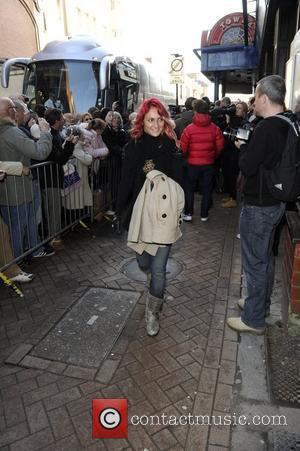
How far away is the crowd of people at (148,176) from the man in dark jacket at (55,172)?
0.01 m

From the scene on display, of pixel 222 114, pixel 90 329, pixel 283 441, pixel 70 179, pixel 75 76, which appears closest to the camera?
pixel 283 441

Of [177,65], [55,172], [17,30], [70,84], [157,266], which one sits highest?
[17,30]

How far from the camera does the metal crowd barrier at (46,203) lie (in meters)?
4.62

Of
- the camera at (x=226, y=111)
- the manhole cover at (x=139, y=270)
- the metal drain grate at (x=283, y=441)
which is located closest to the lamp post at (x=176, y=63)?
the camera at (x=226, y=111)

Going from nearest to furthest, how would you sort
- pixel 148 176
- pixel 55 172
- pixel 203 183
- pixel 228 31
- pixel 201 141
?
pixel 148 176, pixel 55 172, pixel 201 141, pixel 203 183, pixel 228 31

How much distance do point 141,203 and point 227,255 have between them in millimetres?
2400

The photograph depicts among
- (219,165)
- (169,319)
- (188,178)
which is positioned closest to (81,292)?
(169,319)

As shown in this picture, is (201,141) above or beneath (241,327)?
above

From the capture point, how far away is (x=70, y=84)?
11.1m

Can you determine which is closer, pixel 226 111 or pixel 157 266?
pixel 157 266

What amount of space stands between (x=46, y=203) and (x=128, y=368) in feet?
10.2

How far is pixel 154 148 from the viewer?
10.7ft

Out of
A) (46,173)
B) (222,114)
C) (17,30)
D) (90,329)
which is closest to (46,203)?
(46,173)

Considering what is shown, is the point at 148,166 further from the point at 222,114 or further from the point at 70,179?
the point at 222,114
